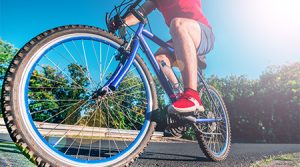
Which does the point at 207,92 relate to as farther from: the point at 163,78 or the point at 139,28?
the point at 139,28

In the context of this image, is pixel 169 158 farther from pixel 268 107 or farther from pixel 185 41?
pixel 268 107

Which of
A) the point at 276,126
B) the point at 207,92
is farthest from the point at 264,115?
the point at 207,92

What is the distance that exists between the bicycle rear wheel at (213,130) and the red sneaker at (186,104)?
0.65 metres

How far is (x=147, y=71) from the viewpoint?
2.52 m

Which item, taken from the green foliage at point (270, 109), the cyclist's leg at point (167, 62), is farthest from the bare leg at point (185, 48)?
the green foliage at point (270, 109)

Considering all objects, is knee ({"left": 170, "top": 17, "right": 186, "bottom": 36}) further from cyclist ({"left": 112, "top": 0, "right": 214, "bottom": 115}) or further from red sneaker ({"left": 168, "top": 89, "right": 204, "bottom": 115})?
red sneaker ({"left": 168, "top": 89, "right": 204, "bottom": 115})

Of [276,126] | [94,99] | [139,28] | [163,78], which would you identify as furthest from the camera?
[276,126]

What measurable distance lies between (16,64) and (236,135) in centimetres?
3526

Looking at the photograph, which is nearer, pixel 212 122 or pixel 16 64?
pixel 16 64

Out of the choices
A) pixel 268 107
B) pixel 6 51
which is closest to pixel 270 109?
pixel 268 107

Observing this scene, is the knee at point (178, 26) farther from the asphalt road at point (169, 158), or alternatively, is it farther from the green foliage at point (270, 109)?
the green foliage at point (270, 109)

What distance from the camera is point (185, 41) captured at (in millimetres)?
2725

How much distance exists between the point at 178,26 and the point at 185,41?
16cm

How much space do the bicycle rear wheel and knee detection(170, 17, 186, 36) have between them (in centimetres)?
115
